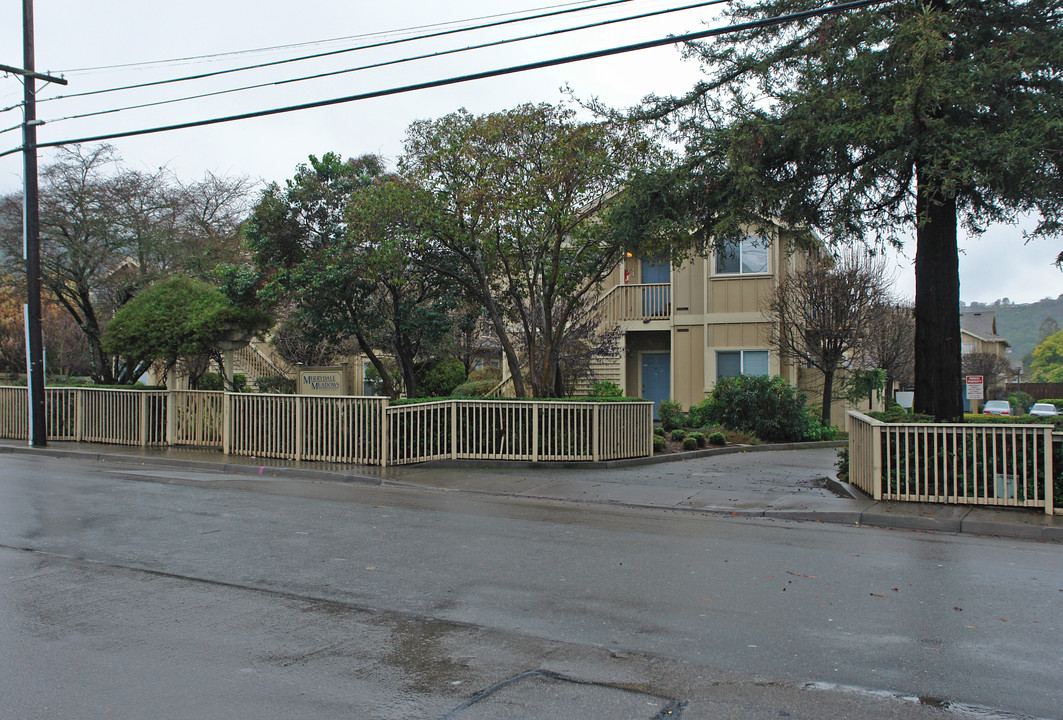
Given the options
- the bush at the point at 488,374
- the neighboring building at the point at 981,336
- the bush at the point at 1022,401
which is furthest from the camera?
the neighboring building at the point at 981,336

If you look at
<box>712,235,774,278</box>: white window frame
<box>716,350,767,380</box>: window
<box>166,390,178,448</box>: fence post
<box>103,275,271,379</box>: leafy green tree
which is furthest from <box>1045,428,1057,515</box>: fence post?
<box>166,390,178,448</box>: fence post

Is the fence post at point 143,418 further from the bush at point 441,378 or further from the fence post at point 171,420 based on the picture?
the bush at point 441,378

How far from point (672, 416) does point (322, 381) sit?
9473 millimetres

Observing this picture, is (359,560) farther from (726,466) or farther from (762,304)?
(762,304)

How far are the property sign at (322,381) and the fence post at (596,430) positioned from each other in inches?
200

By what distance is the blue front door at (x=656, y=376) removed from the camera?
82.6ft

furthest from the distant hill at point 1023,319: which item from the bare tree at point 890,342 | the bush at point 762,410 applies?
the bush at point 762,410

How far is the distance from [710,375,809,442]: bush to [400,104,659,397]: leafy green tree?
6.01 meters

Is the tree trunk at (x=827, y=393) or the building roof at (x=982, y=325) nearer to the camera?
the tree trunk at (x=827, y=393)

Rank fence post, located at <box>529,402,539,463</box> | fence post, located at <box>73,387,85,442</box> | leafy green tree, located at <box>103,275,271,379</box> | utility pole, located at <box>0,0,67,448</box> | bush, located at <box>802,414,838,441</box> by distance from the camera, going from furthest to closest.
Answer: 1. bush, located at <box>802,414,838,441</box>
2. fence post, located at <box>73,387,85,442</box>
3. utility pole, located at <box>0,0,67,448</box>
4. leafy green tree, located at <box>103,275,271,379</box>
5. fence post, located at <box>529,402,539,463</box>

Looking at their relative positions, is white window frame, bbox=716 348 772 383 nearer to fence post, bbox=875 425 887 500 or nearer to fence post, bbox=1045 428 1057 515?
fence post, bbox=875 425 887 500

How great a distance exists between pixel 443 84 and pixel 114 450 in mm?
11230

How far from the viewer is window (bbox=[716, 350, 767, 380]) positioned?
76.4 feet

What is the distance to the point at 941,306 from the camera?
40.5ft
